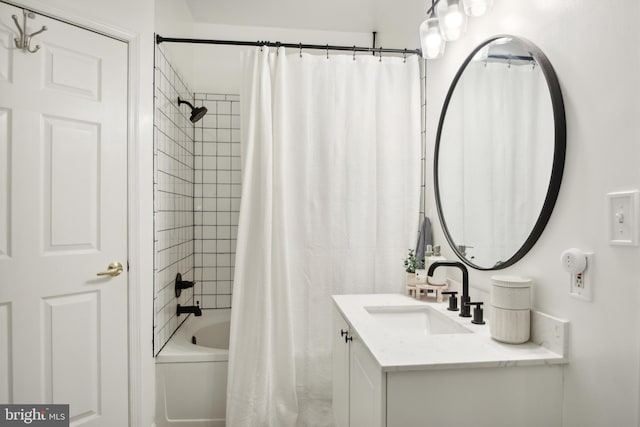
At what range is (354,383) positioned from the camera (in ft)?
4.56

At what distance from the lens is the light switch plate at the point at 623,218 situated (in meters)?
0.88

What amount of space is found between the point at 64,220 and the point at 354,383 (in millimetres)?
1391

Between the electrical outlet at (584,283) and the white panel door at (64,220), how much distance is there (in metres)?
1.85

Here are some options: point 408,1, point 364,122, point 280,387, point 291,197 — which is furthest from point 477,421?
point 408,1

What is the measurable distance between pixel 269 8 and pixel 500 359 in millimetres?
2682

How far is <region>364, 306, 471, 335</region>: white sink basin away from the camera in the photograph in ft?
5.35

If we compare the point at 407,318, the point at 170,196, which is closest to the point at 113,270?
the point at 170,196

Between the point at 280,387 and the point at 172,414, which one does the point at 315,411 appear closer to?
the point at 280,387

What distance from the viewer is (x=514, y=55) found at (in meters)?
1.34

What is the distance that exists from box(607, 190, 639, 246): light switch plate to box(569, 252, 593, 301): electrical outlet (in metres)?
0.10

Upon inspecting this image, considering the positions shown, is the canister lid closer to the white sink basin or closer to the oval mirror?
the oval mirror

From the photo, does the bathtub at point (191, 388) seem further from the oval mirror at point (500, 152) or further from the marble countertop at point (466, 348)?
the oval mirror at point (500, 152)

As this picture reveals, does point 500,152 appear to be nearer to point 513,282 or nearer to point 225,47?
point 513,282

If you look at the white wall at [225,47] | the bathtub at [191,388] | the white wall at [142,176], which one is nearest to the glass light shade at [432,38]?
the white wall at [142,176]
